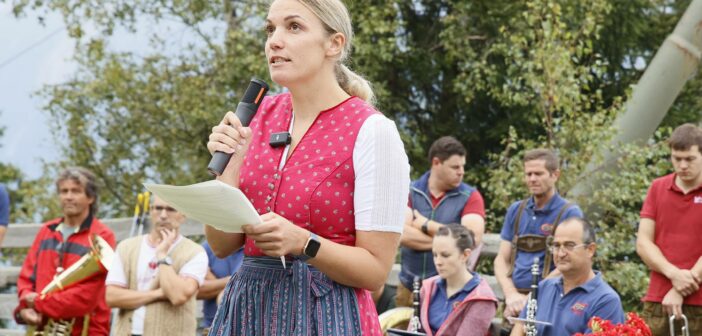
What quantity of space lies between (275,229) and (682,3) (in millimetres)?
14064

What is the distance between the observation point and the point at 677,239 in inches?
244

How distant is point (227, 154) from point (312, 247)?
34cm

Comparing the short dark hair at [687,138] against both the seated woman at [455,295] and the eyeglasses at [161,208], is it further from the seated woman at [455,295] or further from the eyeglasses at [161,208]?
the eyeglasses at [161,208]

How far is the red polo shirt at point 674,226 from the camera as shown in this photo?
6125 mm

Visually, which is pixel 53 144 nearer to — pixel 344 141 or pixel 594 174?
pixel 594 174

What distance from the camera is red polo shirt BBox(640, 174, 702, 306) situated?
20.1ft

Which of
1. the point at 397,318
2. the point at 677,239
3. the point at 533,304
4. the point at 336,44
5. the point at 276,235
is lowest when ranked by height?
the point at 397,318

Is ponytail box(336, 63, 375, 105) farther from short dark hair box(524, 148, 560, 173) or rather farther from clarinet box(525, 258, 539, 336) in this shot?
short dark hair box(524, 148, 560, 173)

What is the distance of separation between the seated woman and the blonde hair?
314 cm

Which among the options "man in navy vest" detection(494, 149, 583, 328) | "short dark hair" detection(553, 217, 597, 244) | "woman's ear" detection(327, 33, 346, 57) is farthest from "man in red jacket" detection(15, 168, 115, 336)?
"woman's ear" detection(327, 33, 346, 57)

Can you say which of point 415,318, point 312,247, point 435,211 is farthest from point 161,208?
point 312,247

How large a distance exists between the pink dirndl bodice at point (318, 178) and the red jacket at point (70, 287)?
3993mm

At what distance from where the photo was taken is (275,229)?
2430 mm

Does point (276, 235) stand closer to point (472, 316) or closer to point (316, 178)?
point (316, 178)
